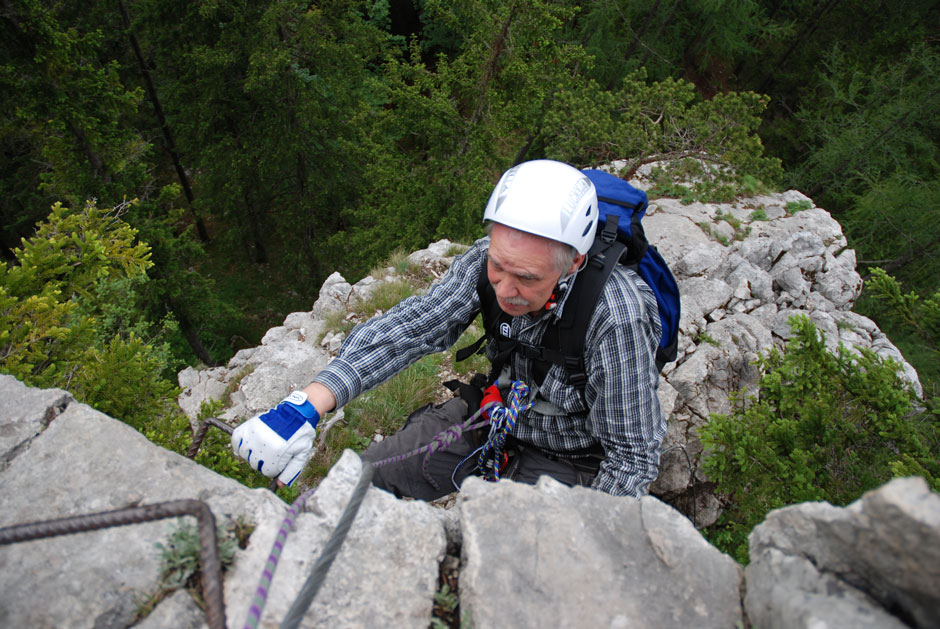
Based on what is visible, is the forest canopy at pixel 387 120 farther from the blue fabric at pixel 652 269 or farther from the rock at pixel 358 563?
the blue fabric at pixel 652 269

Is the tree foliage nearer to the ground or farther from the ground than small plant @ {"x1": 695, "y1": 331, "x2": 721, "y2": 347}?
nearer to the ground

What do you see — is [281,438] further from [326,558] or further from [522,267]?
[522,267]

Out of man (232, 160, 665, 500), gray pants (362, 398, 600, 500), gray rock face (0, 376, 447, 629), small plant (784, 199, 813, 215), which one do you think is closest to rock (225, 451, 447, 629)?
gray rock face (0, 376, 447, 629)

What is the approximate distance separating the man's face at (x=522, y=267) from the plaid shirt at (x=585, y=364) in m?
0.22

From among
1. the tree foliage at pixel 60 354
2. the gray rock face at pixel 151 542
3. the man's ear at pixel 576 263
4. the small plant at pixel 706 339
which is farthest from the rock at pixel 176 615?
the small plant at pixel 706 339

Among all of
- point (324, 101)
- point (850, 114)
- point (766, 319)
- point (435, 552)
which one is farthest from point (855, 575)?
point (850, 114)

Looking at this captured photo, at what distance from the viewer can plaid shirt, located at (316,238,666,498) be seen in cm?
256

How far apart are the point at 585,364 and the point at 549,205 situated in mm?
893

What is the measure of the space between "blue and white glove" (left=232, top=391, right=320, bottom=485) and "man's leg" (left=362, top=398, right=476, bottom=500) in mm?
803

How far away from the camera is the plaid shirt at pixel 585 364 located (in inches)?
101

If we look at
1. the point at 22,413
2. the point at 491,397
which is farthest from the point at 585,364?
the point at 22,413

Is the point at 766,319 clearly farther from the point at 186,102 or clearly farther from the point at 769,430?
the point at 186,102

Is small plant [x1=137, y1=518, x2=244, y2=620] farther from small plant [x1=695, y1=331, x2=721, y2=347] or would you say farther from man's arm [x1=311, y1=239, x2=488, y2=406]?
small plant [x1=695, y1=331, x2=721, y2=347]

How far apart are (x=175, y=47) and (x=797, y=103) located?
24156 millimetres
